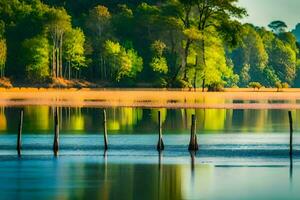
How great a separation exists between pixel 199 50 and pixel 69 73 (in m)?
22.7

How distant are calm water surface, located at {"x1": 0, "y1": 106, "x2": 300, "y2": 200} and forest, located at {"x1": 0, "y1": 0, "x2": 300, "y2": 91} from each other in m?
66.9

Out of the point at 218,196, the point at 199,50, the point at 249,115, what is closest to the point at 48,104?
the point at 249,115

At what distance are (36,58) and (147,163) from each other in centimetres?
10540

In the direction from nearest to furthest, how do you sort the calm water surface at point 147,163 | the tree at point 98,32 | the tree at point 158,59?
the calm water surface at point 147,163
the tree at point 158,59
the tree at point 98,32

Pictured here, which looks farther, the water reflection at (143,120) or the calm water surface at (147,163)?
the water reflection at (143,120)

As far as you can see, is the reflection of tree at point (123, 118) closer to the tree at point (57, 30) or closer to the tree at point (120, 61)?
the tree at point (57, 30)

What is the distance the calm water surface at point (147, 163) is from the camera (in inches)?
1256

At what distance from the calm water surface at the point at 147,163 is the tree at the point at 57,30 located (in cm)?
7504

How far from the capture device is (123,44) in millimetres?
157250

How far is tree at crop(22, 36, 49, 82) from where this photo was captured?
14438cm

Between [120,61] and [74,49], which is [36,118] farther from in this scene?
[120,61]

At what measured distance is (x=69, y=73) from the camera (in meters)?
151

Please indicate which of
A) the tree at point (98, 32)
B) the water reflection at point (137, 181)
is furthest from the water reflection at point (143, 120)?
the tree at point (98, 32)

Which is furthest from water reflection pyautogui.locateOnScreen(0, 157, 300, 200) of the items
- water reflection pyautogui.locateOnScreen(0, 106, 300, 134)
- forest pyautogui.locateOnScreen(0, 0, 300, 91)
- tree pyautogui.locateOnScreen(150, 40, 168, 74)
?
tree pyautogui.locateOnScreen(150, 40, 168, 74)
